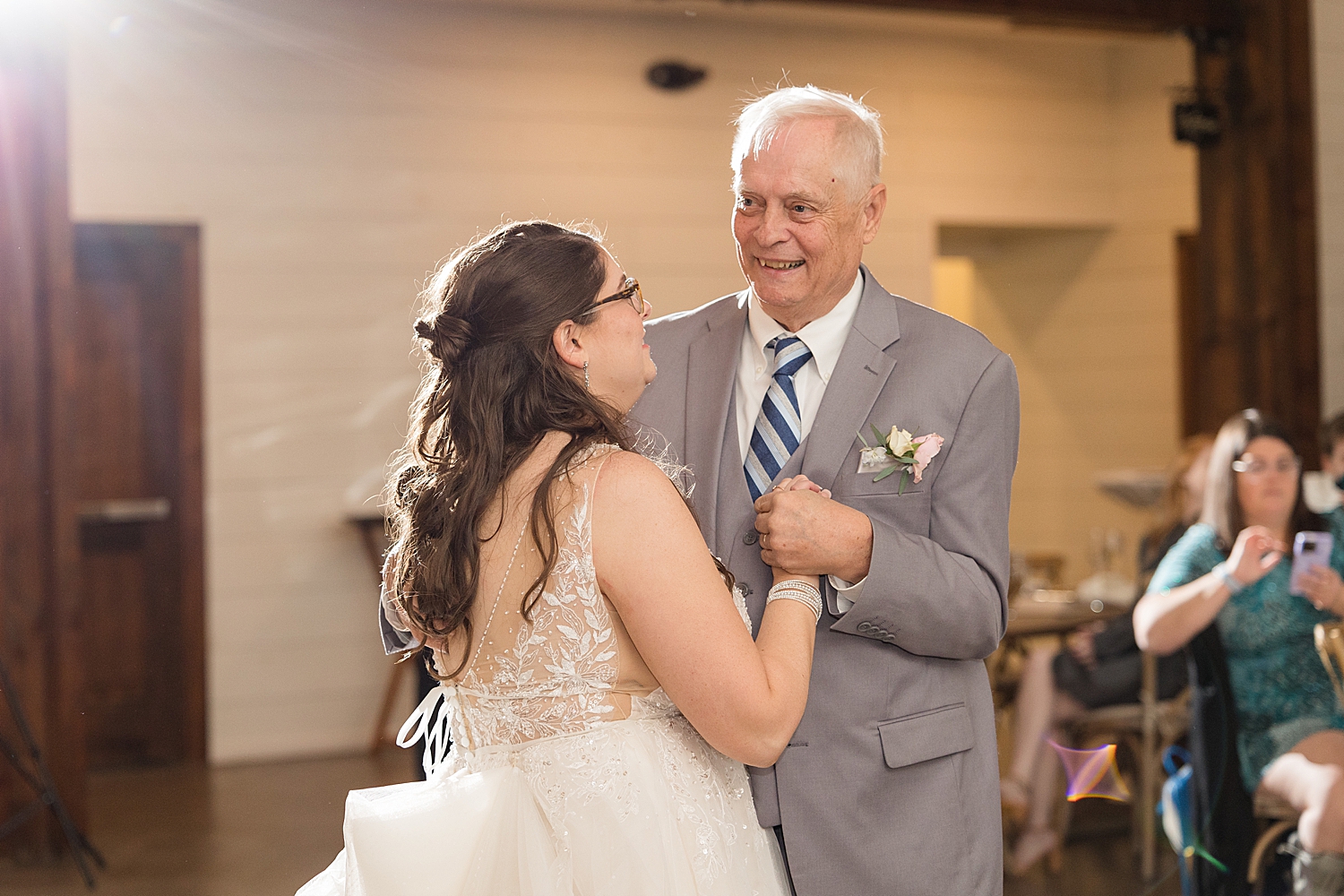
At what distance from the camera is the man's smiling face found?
1.82 metres

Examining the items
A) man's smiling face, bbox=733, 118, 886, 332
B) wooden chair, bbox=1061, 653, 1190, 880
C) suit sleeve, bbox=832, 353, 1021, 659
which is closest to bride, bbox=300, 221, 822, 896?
suit sleeve, bbox=832, 353, 1021, 659

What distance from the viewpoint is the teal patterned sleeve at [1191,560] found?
10.6 feet

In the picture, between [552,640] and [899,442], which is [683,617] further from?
[899,442]

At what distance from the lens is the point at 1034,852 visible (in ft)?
13.1

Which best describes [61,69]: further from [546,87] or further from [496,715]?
[496,715]

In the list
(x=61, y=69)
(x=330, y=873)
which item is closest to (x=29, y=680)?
(x=61, y=69)

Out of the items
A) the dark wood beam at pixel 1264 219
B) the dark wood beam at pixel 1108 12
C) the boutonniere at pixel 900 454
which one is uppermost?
the dark wood beam at pixel 1108 12

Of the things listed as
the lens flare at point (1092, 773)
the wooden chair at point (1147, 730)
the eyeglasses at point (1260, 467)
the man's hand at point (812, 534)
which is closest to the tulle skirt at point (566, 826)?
the man's hand at point (812, 534)

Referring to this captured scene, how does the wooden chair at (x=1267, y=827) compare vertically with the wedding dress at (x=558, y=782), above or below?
below

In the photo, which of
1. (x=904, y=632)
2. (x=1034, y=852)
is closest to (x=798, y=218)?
(x=904, y=632)

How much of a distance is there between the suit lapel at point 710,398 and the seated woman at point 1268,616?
1.74 m

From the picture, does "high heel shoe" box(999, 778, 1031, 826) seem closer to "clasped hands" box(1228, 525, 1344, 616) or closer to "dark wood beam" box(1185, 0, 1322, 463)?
"clasped hands" box(1228, 525, 1344, 616)

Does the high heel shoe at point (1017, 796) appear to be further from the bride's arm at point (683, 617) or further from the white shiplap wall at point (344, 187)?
the white shiplap wall at point (344, 187)

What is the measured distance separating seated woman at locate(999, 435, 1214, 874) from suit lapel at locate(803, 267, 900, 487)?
2714 mm
